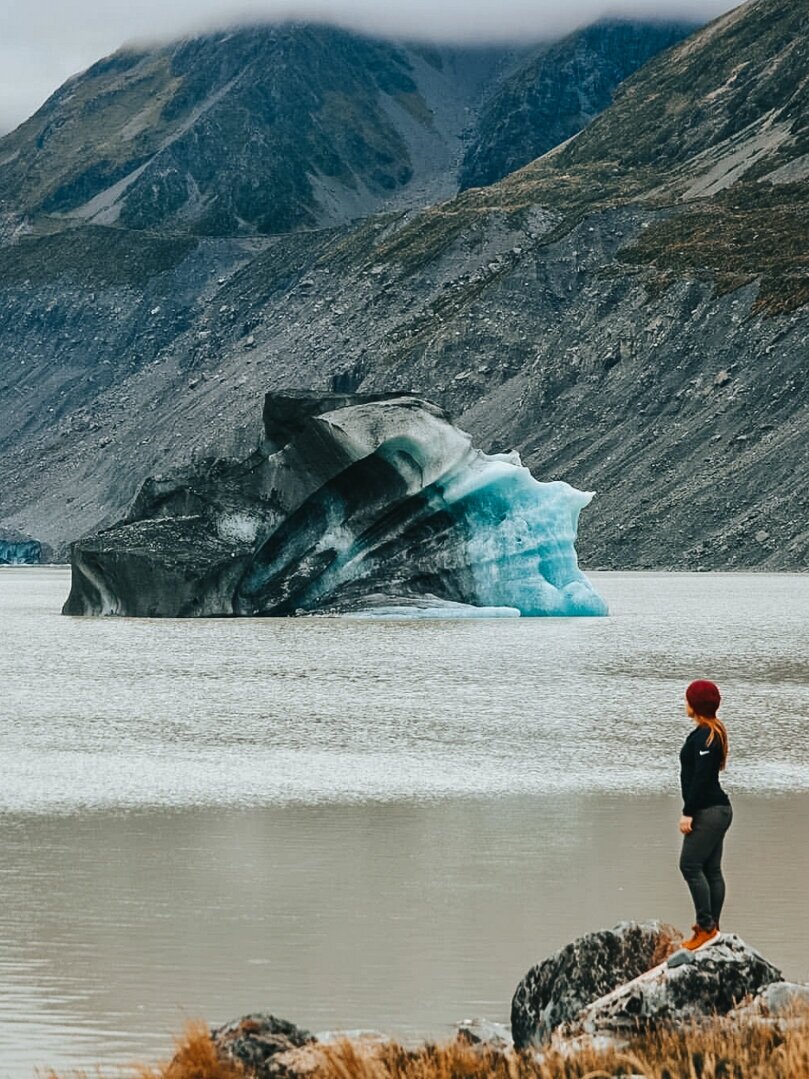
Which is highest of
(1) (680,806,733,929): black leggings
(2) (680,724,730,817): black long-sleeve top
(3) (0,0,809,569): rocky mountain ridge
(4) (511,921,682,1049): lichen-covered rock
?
(3) (0,0,809,569): rocky mountain ridge

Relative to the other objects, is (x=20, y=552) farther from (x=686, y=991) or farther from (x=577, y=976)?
(x=686, y=991)

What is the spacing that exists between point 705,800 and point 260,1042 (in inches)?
136

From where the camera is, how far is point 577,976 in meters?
9.36

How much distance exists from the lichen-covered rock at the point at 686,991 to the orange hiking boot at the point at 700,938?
0.57 ft

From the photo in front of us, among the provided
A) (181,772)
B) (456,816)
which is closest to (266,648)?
(181,772)

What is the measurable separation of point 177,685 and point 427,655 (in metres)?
9.11

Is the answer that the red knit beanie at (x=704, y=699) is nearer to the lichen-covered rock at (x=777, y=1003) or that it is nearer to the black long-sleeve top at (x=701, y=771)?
the black long-sleeve top at (x=701, y=771)

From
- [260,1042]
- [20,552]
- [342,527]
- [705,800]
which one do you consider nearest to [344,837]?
[705,800]

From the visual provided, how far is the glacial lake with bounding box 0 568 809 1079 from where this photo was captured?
1064cm

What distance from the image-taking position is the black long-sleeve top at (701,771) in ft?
35.2

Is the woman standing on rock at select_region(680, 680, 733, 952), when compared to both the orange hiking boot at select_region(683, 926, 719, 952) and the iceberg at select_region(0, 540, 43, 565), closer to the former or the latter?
the orange hiking boot at select_region(683, 926, 719, 952)

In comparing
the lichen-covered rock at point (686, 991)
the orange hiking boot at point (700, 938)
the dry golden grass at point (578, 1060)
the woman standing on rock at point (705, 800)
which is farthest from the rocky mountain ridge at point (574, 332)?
the dry golden grass at point (578, 1060)

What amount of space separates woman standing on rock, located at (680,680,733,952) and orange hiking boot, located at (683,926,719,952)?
1.23 feet

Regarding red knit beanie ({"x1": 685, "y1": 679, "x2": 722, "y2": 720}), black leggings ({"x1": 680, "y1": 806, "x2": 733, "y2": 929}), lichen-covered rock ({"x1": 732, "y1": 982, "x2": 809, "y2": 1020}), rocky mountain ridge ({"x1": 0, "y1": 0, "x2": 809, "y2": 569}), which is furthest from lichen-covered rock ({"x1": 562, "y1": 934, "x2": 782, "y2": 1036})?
rocky mountain ridge ({"x1": 0, "y1": 0, "x2": 809, "y2": 569})
